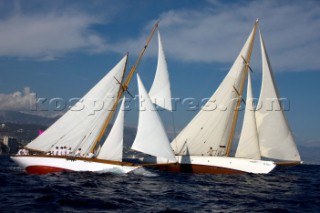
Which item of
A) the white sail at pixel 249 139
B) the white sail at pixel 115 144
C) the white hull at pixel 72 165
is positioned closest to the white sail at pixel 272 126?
the white sail at pixel 249 139

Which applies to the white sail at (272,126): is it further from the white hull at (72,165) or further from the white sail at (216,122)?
the white hull at (72,165)

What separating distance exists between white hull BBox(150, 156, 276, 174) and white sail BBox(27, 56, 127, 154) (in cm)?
959

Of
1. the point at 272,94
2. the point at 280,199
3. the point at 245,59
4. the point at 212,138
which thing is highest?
the point at 245,59

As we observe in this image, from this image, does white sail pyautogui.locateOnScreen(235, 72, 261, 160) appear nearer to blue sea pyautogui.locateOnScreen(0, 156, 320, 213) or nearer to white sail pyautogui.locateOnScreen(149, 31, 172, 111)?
blue sea pyautogui.locateOnScreen(0, 156, 320, 213)

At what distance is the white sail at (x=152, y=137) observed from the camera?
3331cm

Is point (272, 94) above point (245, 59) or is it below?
below

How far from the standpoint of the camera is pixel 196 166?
43.8 m

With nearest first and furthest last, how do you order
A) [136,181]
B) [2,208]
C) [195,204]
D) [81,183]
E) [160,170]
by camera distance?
[2,208] → [195,204] → [81,183] → [136,181] → [160,170]

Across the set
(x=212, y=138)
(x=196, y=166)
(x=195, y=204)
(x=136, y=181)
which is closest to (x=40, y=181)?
(x=136, y=181)

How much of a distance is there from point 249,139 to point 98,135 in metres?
16.7

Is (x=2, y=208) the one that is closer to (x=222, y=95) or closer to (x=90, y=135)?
(x=90, y=135)

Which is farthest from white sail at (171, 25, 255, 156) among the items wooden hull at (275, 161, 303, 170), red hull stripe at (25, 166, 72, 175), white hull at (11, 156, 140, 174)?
red hull stripe at (25, 166, 72, 175)

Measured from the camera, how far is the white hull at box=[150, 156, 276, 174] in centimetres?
4134

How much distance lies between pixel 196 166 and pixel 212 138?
13.8ft
